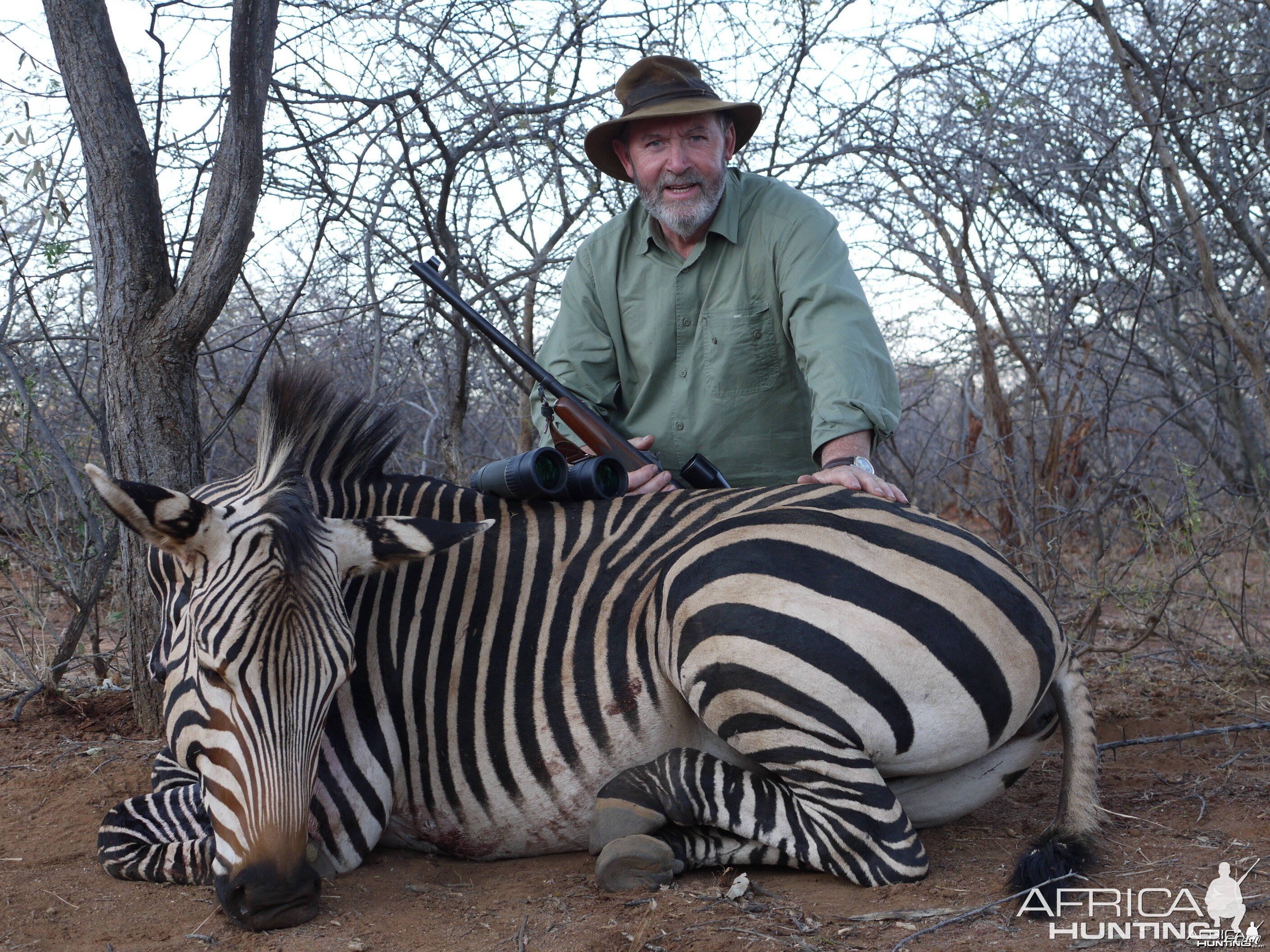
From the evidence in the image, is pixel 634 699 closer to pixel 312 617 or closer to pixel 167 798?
pixel 312 617

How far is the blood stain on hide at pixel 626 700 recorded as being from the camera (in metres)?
2.96

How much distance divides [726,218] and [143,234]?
230 centimetres

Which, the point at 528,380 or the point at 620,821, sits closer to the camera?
the point at 620,821

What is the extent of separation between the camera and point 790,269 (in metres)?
3.93

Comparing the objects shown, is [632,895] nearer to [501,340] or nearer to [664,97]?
[501,340]

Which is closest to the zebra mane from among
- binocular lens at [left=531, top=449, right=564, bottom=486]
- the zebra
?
the zebra

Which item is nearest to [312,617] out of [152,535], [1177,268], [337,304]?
[152,535]

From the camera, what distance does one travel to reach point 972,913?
2.41 m

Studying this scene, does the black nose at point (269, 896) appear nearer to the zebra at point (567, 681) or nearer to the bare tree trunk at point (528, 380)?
the zebra at point (567, 681)

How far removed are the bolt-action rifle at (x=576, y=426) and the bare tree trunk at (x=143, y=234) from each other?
81 cm

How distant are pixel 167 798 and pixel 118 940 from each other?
545 millimetres

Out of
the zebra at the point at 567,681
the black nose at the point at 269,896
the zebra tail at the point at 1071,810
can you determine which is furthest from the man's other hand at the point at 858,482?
the black nose at the point at 269,896

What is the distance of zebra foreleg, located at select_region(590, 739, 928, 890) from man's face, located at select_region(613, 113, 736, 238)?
222 cm

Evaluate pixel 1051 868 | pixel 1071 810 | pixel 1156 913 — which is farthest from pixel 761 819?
pixel 1156 913
